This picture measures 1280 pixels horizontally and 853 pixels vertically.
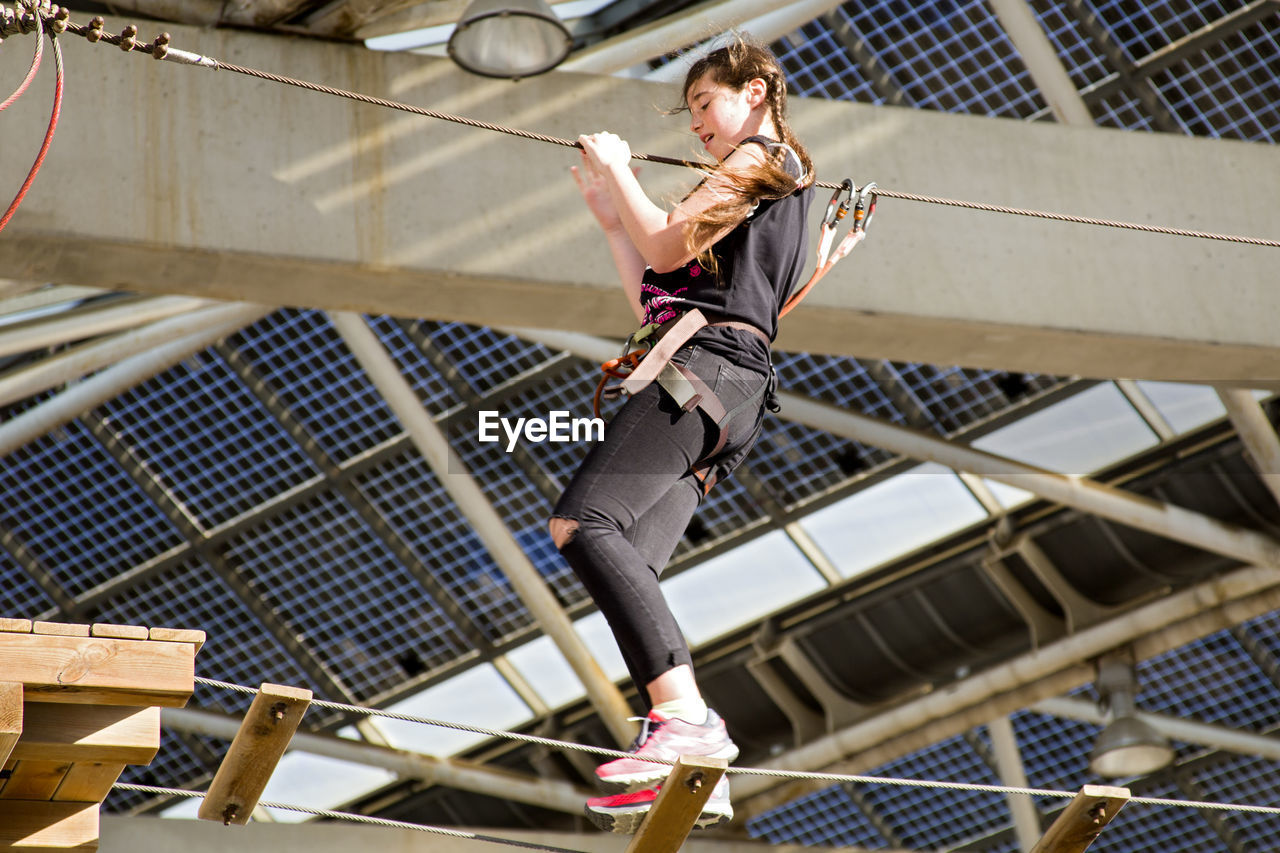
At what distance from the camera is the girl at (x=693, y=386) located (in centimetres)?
548

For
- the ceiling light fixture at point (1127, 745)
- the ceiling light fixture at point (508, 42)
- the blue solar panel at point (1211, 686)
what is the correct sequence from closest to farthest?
the ceiling light fixture at point (508, 42) < the ceiling light fixture at point (1127, 745) < the blue solar panel at point (1211, 686)

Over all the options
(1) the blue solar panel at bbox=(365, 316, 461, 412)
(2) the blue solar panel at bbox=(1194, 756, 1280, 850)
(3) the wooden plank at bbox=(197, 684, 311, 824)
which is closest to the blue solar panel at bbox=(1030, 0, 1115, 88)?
(1) the blue solar panel at bbox=(365, 316, 461, 412)

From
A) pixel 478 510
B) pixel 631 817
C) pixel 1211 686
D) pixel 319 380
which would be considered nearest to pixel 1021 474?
pixel 478 510

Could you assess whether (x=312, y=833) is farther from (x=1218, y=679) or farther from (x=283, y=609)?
(x=1218, y=679)

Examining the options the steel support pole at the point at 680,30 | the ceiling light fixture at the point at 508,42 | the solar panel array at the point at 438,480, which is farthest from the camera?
the solar panel array at the point at 438,480

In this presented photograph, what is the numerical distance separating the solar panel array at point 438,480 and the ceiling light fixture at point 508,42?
16.2ft

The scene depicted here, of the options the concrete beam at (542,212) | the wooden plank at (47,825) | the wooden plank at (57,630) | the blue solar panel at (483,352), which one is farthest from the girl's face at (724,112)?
the blue solar panel at (483,352)

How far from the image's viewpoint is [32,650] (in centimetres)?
529

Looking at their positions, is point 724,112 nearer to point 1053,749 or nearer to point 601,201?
point 601,201

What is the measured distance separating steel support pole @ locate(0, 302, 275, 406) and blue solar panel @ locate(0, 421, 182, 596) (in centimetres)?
351

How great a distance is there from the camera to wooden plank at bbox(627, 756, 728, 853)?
17.7ft

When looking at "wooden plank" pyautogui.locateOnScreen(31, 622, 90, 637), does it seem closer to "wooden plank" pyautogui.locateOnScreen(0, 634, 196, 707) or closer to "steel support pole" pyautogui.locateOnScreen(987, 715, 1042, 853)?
"wooden plank" pyautogui.locateOnScreen(0, 634, 196, 707)

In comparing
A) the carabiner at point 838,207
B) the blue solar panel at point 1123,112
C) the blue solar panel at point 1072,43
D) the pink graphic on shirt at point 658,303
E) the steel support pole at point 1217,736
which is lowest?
the pink graphic on shirt at point 658,303

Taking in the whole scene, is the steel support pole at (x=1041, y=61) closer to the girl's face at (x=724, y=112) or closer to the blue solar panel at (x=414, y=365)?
the girl's face at (x=724, y=112)
